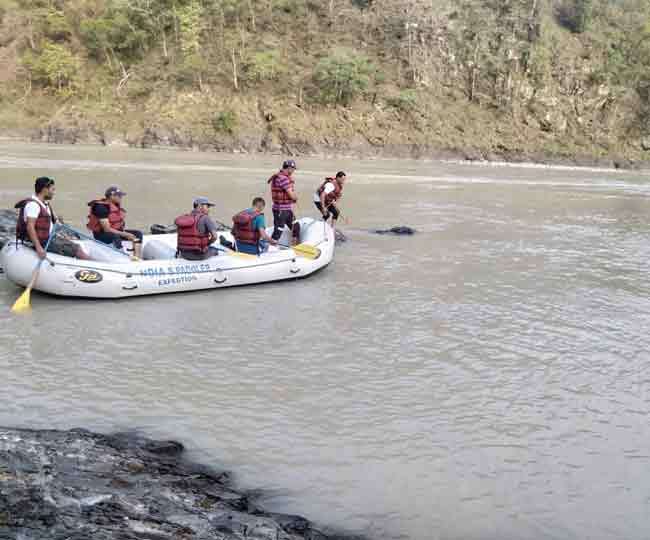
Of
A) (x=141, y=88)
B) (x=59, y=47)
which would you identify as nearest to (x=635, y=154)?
(x=141, y=88)

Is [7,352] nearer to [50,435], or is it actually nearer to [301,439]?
[50,435]

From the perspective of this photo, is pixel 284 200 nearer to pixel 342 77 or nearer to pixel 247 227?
pixel 247 227

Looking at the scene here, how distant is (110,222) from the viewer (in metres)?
7.93

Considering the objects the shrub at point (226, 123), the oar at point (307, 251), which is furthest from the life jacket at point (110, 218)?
the shrub at point (226, 123)

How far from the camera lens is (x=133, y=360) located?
541 cm

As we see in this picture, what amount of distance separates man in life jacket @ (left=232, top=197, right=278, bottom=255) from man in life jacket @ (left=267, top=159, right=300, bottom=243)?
4.27 ft

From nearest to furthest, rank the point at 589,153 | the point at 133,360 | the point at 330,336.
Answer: the point at 133,360 → the point at 330,336 → the point at 589,153

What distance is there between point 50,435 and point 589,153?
3930 centimetres

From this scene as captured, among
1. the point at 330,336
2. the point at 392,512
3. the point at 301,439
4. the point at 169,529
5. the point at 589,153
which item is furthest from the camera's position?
the point at 589,153

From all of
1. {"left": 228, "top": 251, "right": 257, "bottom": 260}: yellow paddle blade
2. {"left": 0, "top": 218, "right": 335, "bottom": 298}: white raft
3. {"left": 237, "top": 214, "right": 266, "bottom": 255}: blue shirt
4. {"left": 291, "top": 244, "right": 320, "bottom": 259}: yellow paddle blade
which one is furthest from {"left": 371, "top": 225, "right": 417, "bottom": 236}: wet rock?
{"left": 228, "top": 251, "right": 257, "bottom": 260}: yellow paddle blade

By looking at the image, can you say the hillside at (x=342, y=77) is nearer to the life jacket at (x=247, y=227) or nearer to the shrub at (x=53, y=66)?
the shrub at (x=53, y=66)

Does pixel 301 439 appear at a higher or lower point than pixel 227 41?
lower

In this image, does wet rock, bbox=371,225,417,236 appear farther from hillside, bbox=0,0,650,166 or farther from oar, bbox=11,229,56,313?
hillside, bbox=0,0,650,166

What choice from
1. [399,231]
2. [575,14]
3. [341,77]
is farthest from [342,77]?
[399,231]
